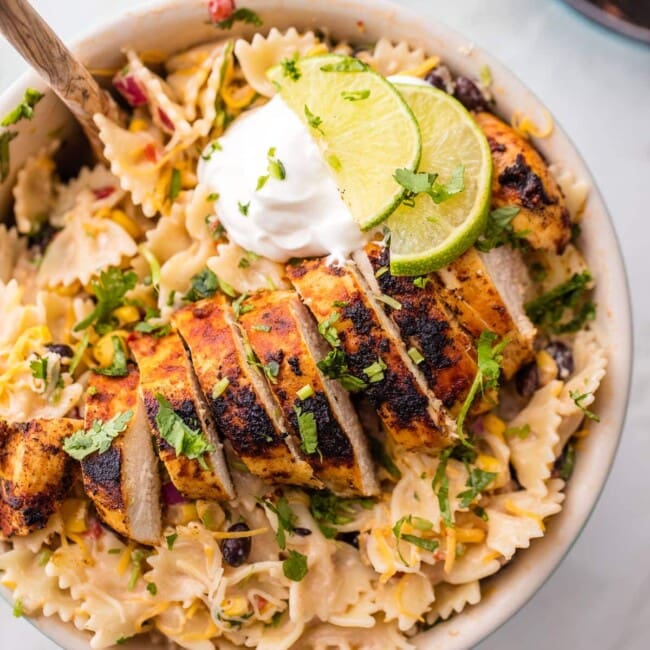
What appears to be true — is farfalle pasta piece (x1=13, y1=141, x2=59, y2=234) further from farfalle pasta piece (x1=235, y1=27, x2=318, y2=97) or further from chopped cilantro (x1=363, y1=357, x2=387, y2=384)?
chopped cilantro (x1=363, y1=357, x2=387, y2=384)

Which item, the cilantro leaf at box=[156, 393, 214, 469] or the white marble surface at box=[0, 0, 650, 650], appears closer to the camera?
the cilantro leaf at box=[156, 393, 214, 469]

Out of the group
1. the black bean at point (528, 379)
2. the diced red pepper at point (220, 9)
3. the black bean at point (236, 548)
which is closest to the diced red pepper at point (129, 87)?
the diced red pepper at point (220, 9)

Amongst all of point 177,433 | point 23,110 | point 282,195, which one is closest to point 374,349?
point 282,195

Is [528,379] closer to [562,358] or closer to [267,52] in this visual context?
[562,358]

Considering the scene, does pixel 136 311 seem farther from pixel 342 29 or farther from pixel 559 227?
pixel 559 227

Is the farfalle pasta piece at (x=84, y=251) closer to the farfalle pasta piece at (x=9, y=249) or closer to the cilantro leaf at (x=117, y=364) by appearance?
the farfalle pasta piece at (x=9, y=249)

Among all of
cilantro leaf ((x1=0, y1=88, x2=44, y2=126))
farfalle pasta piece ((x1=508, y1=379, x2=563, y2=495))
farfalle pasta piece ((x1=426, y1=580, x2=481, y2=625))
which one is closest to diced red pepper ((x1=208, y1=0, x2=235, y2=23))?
cilantro leaf ((x1=0, y1=88, x2=44, y2=126))

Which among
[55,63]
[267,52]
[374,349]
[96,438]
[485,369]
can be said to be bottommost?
[485,369]
